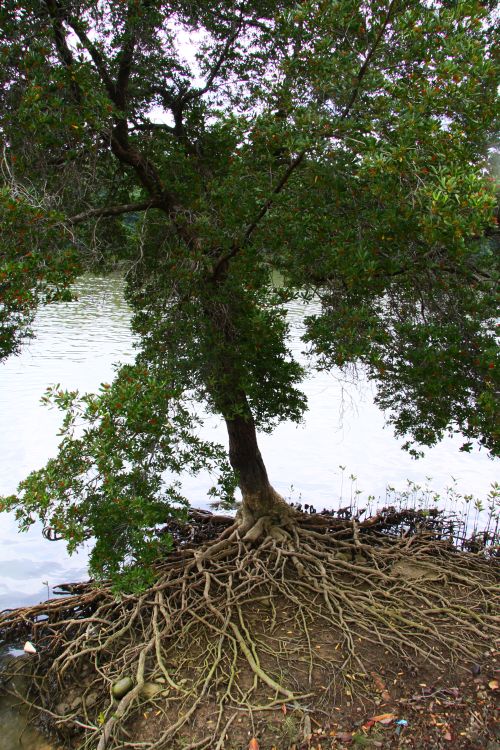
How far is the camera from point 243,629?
18.4 feet

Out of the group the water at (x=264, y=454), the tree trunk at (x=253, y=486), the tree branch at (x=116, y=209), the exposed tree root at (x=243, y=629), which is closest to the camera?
the exposed tree root at (x=243, y=629)

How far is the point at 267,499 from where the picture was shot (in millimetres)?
7406

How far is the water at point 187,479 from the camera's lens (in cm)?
793

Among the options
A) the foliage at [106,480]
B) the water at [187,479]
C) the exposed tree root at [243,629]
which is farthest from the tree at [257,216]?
the exposed tree root at [243,629]

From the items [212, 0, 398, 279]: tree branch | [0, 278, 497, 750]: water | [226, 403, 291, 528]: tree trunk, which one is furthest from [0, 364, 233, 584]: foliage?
[226, 403, 291, 528]: tree trunk

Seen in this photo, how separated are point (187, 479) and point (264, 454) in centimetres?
206

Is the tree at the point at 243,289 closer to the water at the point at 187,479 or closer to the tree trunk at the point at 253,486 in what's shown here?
the tree trunk at the point at 253,486

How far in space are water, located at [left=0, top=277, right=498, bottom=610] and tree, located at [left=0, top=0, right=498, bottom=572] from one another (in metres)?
1.50

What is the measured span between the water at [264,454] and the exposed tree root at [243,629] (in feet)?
6.00

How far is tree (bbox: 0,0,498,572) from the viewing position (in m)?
3.80

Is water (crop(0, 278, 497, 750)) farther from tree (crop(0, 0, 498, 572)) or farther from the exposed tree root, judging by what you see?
tree (crop(0, 0, 498, 572))

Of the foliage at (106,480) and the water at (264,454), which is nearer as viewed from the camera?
the foliage at (106,480)

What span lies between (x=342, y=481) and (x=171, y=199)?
21.4 ft

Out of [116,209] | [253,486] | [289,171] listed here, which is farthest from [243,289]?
[253,486]
